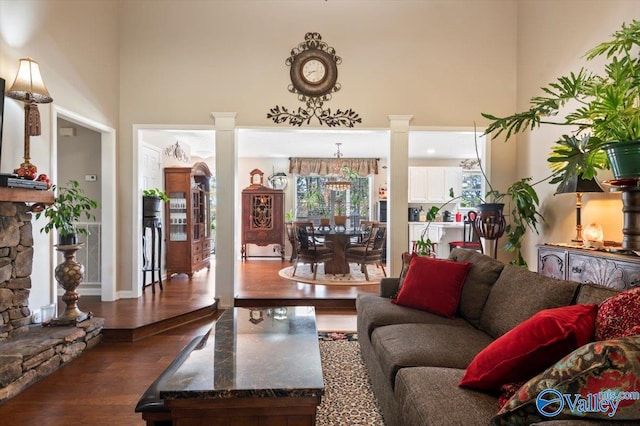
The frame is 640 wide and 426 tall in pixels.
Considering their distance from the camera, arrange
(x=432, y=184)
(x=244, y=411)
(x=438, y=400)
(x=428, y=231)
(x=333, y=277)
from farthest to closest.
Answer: (x=432, y=184) < (x=428, y=231) < (x=333, y=277) < (x=244, y=411) < (x=438, y=400)

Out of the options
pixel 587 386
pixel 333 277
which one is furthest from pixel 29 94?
pixel 333 277

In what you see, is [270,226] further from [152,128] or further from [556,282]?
[556,282]

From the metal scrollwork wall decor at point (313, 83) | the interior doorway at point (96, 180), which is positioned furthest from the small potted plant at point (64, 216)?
the metal scrollwork wall decor at point (313, 83)

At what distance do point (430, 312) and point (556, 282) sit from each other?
89 centimetres

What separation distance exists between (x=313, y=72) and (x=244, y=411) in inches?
154

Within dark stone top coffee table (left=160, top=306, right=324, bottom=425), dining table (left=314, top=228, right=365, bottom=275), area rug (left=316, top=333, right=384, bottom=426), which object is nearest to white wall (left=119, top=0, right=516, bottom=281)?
dining table (left=314, top=228, right=365, bottom=275)

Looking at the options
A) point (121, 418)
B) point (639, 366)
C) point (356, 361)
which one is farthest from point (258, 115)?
point (639, 366)

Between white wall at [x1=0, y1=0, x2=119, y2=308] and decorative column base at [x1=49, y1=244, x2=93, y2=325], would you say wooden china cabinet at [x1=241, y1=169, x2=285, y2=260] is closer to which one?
white wall at [x1=0, y1=0, x2=119, y2=308]

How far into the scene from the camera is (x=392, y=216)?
177 inches

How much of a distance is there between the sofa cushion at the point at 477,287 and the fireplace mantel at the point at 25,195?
10.9 feet

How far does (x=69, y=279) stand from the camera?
121 inches

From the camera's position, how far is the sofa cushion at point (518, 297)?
170cm

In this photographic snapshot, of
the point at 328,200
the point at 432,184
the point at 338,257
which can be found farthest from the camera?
the point at 328,200

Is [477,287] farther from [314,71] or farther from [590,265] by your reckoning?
[314,71]
